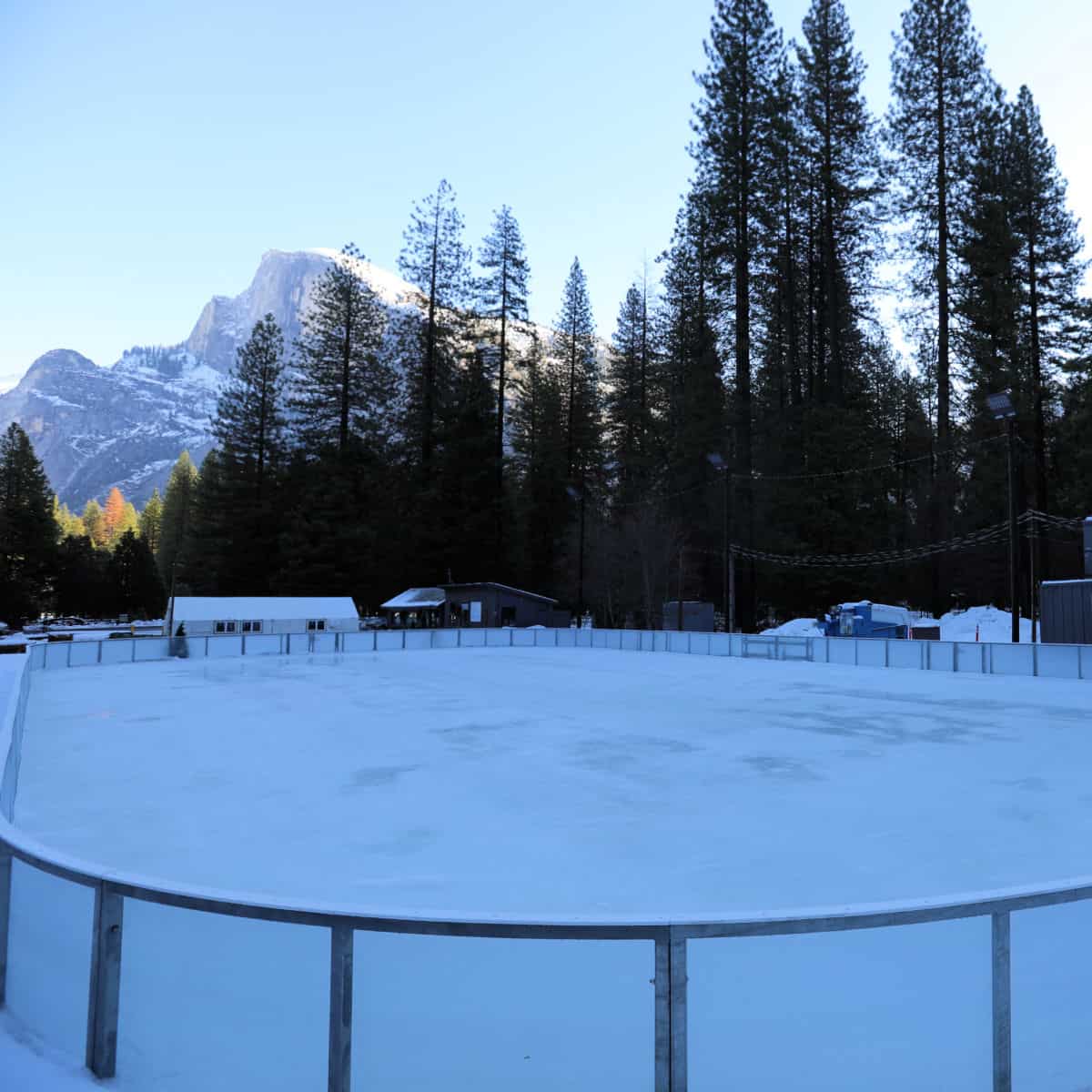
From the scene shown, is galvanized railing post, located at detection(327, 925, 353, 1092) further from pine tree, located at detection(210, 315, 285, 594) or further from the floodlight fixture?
pine tree, located at detection(210, 315, 285, 594)

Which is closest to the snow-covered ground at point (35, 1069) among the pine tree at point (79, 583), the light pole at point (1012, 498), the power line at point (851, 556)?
the light pole at point (1012, 498)

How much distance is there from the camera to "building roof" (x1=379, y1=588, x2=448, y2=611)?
4944cm

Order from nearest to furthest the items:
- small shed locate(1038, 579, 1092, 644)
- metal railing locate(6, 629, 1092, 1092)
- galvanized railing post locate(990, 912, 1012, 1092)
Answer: metal railing locate(6, 629, 1092, 1092) → galvanized railing post locate(990, 912, 1012, 1092) → small shed locate(1038, 579, 1092, 644)

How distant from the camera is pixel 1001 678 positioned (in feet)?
72.2

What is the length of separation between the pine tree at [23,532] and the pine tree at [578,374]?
1815 inches

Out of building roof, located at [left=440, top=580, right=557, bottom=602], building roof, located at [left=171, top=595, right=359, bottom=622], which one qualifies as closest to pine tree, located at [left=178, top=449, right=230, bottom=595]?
building roof, located at [left=171, top=595, right=359, bottom=622]

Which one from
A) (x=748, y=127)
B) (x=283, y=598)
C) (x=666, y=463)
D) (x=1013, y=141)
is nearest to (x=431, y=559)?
(x=283, y=598)

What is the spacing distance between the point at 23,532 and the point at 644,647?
64073 mm

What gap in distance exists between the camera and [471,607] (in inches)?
1903

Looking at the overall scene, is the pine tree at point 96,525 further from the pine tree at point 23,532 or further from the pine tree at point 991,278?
the pine tree at point 991,278

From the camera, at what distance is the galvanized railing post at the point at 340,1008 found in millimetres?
2646

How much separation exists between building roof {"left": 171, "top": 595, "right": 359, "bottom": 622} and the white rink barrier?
35.1ft

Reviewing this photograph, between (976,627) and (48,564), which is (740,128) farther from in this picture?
(48,564)

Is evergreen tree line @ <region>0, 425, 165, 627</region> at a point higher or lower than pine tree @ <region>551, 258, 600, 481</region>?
lower
